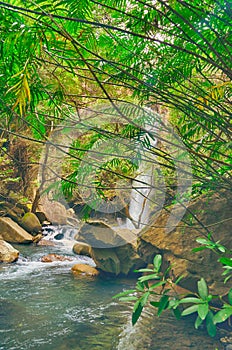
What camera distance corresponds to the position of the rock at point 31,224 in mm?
7453

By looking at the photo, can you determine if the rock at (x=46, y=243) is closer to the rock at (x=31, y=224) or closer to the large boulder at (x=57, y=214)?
the rock at (x=31, y=224)

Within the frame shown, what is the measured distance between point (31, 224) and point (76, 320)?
Answer: 4624 mm

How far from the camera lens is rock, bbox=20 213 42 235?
7453 millimetres

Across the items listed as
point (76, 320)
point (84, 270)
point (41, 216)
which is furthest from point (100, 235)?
point (41, 216)

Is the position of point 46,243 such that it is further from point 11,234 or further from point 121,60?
point 121,60

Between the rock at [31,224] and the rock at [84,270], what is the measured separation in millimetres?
2813

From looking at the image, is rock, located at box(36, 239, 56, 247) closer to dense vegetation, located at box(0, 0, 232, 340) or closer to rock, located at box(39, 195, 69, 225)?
rock, located at box(39, 195, 69, 225)

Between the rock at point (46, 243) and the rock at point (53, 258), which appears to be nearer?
the rock at point (53, 258)

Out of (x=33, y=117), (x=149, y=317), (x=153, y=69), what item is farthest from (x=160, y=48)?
(x=149, y=317)

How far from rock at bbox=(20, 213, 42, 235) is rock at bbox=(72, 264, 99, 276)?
2.81 m

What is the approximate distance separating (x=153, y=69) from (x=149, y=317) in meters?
2.33

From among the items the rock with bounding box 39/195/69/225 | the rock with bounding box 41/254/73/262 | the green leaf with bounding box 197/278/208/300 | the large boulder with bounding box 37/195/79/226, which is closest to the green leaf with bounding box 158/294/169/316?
the green leaf with bounding box 197/278/208/300

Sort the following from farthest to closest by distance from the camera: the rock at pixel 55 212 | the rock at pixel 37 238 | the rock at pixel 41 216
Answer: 1. the rock at pixel 55 212
2. the rock at pixel 41 216
3. the rock at pixel 37 238

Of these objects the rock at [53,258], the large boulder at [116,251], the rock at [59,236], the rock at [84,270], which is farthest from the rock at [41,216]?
the large boulder at [116,251]
